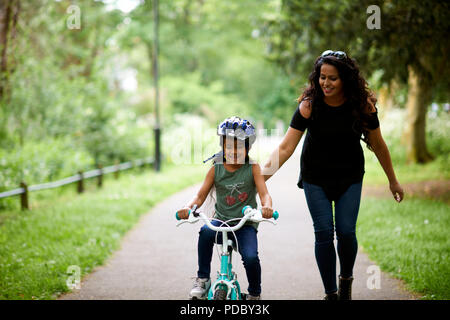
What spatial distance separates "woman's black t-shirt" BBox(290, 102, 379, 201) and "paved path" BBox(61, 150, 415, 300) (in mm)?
922

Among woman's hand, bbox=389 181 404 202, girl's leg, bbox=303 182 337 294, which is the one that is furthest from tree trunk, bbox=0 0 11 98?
woman's hand, bbox=389 181 404 202

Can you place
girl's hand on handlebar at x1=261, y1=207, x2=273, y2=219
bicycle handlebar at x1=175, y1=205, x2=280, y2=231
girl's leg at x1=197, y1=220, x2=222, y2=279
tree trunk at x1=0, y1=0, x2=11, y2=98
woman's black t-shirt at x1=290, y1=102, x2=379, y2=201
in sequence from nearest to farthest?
bicycle handlebar at x1=175, y1=205, x2=280, y2=231
girl's hand on handlebar at x1=261, y1=207, x2=273, y2=219
girl's leg at x1=197, y1=220, x2=222, y2=279
woman's black t-shirt at x1=290, y1=102, x2=379, y2=201
tree trunk at x1=0, y1=0, x2=11, y2=98

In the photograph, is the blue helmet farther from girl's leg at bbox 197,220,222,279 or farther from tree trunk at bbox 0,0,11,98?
tree trunk at bbox 0,0,11,98

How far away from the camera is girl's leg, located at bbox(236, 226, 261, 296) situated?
3455 mm

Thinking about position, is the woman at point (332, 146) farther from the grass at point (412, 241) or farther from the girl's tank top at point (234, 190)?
the grass at point (412, 241)

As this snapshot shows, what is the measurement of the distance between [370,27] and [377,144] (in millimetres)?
6033

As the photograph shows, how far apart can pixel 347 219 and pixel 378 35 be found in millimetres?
6666

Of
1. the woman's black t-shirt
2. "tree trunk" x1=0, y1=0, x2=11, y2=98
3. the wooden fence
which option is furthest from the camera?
"tree trunk" x1=0, y1=0, x2=11, y2=98

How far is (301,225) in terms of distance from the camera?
27.1 feet

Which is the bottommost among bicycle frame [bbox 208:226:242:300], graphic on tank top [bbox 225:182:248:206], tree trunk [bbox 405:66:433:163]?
bicycle frame [bbox 208:226:242:300]

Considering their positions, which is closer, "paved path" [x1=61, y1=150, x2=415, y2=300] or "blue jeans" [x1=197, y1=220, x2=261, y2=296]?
"blue jeans" [x1=197, y1=220, x2=261, y2=296]

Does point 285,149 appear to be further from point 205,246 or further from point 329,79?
point 205,246

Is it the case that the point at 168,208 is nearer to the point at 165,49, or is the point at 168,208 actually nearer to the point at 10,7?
the point at 10,7
